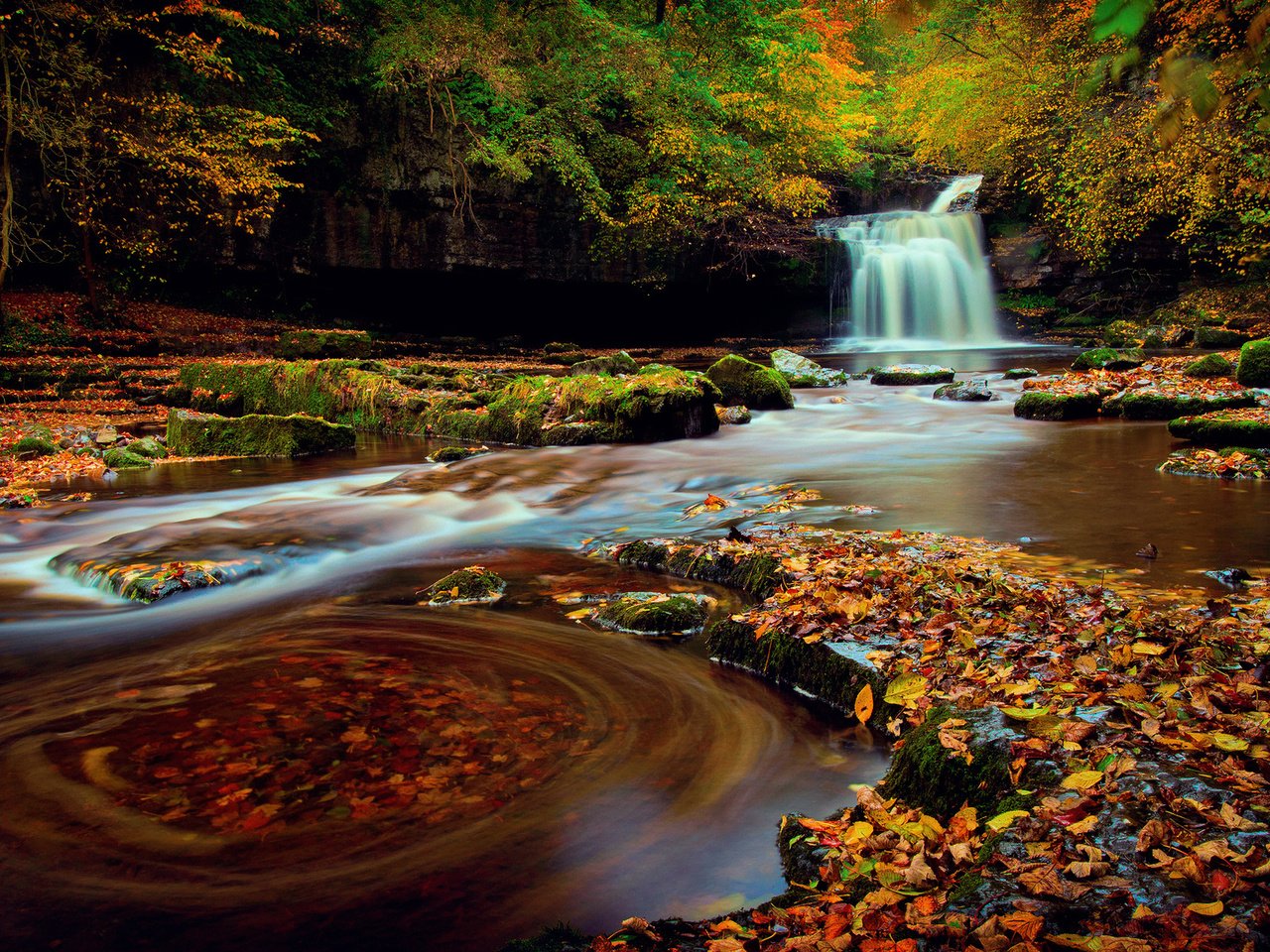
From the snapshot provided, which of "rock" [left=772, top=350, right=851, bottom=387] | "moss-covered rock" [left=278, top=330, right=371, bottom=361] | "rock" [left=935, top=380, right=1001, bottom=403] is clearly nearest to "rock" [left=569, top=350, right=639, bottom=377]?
"rock" [left=772, top=350, right=851, bottom=387]

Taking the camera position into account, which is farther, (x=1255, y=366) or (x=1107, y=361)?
(x=1107, y=361)

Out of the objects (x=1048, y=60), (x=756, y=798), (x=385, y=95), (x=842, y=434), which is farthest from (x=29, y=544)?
(x=1048, y=60)

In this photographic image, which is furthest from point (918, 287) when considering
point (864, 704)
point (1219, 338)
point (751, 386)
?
point (864, 704)

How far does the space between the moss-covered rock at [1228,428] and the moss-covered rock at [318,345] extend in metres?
16.2

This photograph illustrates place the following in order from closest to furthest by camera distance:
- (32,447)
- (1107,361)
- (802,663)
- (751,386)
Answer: (802,663)
(32,447)
(751,386)
(1107,361)

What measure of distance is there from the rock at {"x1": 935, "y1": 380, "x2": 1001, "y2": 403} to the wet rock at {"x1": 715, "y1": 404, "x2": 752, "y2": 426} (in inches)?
165

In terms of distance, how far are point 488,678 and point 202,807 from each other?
1.31m

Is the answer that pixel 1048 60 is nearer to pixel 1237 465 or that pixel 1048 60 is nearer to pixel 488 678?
pixel 1237 465

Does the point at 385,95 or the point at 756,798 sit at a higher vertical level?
the point at 385,95

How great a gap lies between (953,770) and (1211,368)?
44.3 feet

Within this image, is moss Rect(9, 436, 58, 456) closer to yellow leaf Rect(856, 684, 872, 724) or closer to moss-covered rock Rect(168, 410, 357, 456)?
moss-covered rock Rect(168, 410, 357, 456)

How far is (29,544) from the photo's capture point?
652 centimetres

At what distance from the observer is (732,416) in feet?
41.7

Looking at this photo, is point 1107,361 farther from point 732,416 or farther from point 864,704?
point 864,704
